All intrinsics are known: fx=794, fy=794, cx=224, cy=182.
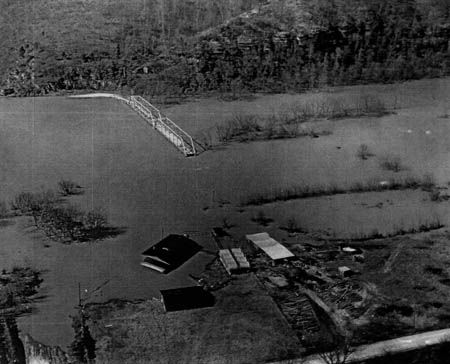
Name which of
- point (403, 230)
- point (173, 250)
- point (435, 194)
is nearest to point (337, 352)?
point (173, 250)

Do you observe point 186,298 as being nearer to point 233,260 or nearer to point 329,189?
point 233,260

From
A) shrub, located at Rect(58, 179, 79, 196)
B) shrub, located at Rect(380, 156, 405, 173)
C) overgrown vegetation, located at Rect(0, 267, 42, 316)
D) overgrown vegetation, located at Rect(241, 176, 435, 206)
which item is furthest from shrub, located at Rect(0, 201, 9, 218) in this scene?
shrub, located at Rect(380, 156, 405, 173)

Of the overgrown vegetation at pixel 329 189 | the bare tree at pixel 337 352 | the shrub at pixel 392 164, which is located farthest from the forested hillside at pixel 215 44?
the bare tree at pixel 337 352

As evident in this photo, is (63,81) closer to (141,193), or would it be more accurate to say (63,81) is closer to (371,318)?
(141,193)

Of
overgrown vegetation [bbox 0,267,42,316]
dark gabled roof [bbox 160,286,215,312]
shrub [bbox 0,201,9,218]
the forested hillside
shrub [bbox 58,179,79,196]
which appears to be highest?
the forested hillside

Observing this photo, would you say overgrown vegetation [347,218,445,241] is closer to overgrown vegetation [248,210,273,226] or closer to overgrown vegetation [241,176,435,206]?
overgrown vegetation [241,176,435,206]

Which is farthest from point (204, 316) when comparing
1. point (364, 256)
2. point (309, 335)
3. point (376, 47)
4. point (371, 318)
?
point (376, 47)

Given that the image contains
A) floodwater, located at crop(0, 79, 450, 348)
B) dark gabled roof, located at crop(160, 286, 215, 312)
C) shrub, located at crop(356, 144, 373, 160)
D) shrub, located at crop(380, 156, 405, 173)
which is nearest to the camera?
dark gabled roof, located at crop(160, 286, 215, 312)
